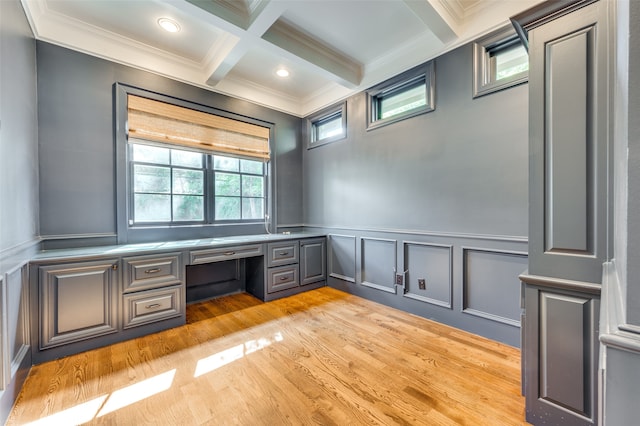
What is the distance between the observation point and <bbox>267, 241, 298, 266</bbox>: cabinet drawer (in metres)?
3.33

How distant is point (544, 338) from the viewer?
1.34 metres

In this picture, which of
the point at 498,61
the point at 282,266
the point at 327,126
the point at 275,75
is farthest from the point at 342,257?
the point at 498,61

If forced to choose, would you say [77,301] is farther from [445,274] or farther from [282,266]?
[445,274]

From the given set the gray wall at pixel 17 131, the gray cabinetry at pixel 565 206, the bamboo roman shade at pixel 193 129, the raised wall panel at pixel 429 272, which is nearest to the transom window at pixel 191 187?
the bamboo roman shade at pixel 193 129

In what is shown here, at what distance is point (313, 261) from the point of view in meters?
3.75

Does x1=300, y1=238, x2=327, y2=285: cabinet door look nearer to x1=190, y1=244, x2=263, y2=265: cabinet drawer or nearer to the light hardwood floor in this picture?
x1=190, y1=244, x2=263, y2=265: cabinet drawer

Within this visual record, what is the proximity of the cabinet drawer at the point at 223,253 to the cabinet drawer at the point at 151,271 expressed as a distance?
0.17m

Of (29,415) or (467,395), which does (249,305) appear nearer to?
(29,415)

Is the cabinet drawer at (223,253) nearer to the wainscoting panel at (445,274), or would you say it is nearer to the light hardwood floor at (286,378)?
the light hardwood floor at (286,378)

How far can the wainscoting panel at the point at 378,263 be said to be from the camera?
306 centimetres

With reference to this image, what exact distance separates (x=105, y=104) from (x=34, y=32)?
0.67 meters

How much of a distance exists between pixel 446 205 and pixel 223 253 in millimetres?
2418

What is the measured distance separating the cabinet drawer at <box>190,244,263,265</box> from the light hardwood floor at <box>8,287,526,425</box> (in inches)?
25.8

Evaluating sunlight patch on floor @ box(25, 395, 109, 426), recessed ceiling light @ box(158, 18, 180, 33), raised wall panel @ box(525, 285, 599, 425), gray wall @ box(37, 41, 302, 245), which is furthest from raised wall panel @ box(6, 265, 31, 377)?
raised wall panel @ box(525, 285, 599, 425)
